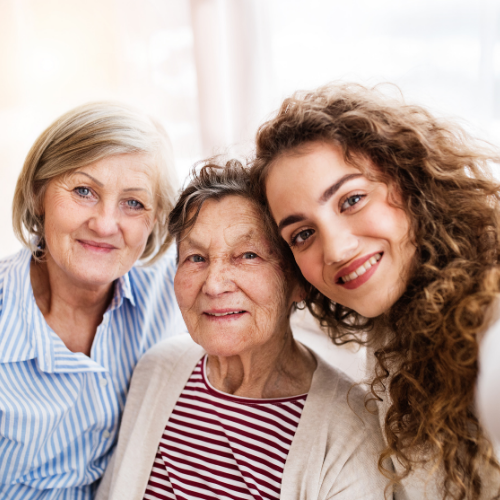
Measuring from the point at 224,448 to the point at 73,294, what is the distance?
779mm

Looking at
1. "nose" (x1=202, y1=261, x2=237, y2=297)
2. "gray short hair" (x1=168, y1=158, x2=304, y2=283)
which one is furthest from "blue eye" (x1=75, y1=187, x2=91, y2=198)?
"nose" (x1=202, y1=261, x2=237, y2=297)

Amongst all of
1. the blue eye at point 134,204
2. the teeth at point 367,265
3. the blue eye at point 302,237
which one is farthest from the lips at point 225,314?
the blue eye at point 134,204

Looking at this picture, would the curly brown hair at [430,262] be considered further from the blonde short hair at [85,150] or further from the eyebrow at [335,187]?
the blonde short hair at [85,150]

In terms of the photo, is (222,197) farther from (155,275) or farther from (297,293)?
(155,275)

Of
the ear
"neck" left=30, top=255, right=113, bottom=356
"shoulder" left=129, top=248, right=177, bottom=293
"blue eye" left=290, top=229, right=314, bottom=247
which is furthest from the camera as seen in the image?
"shoulder" left=129, top=248, right=177, bottom=293

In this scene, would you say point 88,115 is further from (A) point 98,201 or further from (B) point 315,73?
(B) point 315,73

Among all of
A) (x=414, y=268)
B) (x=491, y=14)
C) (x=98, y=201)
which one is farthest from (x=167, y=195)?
(x=491, y=14)

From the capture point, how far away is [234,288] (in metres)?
1.48

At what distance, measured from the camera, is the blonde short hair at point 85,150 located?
1.64 metres

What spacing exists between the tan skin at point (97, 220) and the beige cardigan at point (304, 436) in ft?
1.01

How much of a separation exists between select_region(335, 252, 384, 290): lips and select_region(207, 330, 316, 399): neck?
46 cm

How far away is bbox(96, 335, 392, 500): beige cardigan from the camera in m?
1.37

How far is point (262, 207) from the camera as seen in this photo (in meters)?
1.54

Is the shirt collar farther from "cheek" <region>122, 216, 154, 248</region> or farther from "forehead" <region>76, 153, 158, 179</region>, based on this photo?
"forehead" <region>76, 153, 158, 179</region>
